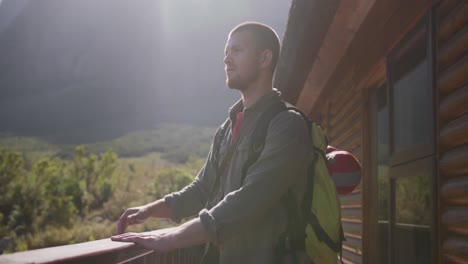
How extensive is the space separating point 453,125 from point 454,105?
0.08 meters

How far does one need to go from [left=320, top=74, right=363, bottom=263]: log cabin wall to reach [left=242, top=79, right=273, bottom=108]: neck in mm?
2376

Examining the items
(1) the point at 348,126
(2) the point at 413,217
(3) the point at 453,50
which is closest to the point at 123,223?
(3) the point at 453,50

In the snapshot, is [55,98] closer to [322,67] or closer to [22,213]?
[22,213]

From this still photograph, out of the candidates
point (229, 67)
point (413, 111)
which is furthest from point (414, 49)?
point (229, 67)

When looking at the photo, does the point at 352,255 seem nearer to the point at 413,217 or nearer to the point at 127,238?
the point at 413,217

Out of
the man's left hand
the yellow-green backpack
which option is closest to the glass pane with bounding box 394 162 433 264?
the yellow-green backpack

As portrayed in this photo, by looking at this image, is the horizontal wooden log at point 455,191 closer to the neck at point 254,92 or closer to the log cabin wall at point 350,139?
the neck at point 254,92

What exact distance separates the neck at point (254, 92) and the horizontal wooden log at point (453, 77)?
758 mm

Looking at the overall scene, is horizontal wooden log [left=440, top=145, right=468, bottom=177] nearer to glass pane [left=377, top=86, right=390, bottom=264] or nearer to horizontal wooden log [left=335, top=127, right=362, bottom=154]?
glass pane [left=377, top=86, right=390, bottom=264]

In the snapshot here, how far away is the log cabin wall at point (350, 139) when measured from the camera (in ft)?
15.2

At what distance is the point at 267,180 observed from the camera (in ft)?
5.68

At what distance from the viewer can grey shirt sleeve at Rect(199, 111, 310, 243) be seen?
5.50ft

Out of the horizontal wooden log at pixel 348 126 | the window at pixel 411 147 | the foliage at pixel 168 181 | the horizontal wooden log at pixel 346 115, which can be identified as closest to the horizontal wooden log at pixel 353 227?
the horizontal wooden log at pixel 348 126

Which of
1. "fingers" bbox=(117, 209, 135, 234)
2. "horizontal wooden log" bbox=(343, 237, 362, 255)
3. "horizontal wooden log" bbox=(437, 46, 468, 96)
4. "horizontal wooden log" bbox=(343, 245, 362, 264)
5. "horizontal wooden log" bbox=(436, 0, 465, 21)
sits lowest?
"horizontal wooden log" bbox=(343, 245, 362, 264)
